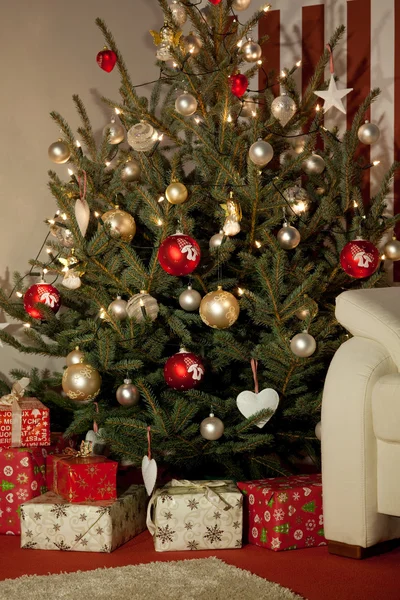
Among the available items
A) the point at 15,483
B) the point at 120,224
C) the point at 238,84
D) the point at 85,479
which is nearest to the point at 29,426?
the point at 15,483

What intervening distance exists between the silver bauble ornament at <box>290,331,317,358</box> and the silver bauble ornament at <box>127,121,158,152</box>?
76 centimetres

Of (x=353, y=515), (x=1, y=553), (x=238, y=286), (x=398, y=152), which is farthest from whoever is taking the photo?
(x=398, y=152)

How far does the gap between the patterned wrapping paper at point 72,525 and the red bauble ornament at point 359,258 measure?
99 centimetres

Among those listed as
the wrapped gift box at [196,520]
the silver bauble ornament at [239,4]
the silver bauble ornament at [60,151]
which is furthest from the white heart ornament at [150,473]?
the silver bauble ornament at [239,4]

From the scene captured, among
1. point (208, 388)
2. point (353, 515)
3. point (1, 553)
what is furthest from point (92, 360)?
point (353, 515)

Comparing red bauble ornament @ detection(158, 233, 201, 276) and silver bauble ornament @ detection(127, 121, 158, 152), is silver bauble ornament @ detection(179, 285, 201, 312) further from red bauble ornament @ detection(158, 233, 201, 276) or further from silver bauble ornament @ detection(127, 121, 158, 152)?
silver bauble ornament @ detection(127, 121, 158, 152)

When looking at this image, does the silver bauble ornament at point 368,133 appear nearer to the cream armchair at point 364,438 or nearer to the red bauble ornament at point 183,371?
the cream armchair at point 364,438

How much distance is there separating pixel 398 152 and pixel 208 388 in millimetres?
1238

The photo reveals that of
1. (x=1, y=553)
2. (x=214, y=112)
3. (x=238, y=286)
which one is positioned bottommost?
(x=1, y=553)

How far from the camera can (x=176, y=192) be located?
2320mm

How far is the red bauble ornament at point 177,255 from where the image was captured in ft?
7.18

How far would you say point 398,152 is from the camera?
9.88ft

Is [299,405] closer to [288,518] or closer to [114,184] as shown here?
[288,518]

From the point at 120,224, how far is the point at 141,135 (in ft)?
0.92
